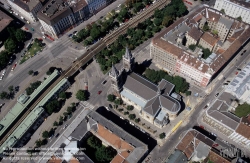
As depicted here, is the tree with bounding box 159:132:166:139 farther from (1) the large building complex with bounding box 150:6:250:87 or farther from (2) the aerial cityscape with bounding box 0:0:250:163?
(1) the large building complex with bounding box 150:6:250:87

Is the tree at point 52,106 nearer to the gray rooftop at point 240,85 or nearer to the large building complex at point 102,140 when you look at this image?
the large building complex at point 102,140

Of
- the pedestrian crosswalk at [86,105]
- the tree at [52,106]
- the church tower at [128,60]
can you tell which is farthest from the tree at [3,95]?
the church tower at [128,60]

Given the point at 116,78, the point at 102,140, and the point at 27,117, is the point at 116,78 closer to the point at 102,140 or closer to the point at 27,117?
the point at 102,140

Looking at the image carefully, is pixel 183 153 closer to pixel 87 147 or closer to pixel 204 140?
pixel 204 140

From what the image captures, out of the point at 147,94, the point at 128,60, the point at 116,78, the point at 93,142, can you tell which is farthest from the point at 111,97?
the point at 93,142

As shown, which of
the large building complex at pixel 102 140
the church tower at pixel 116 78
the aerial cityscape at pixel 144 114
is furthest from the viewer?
the church tower at pixel 116 78

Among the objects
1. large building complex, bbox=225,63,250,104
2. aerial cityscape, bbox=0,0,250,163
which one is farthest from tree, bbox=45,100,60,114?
large building complex, bbox=225,63,250,104
